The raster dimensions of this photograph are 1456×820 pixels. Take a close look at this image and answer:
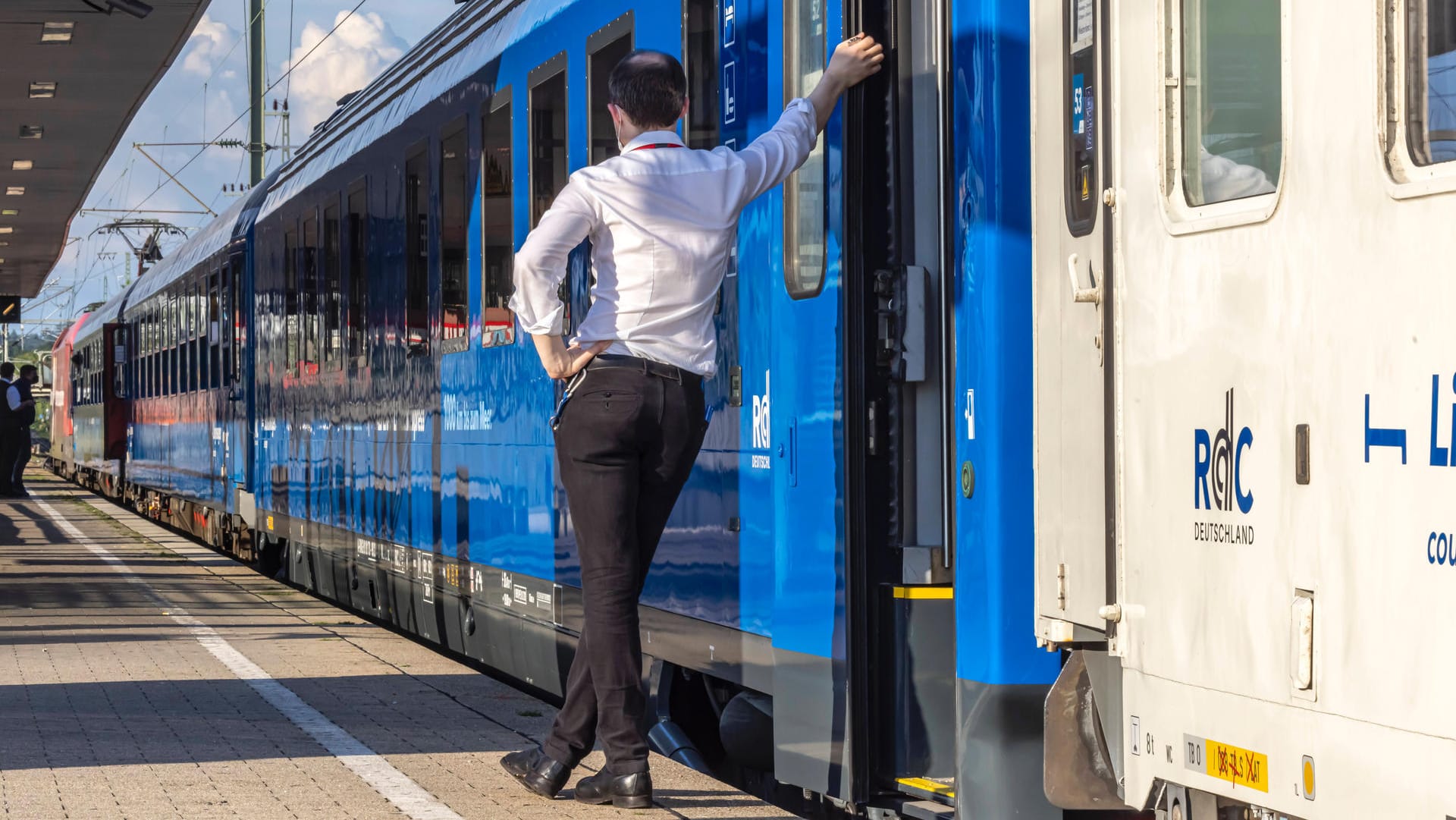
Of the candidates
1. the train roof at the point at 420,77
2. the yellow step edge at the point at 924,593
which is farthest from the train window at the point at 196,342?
the yellow step edge at the point at 924,593

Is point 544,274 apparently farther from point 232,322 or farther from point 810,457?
point 232,322

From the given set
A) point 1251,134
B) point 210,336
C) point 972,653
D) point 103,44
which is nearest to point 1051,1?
point 1251,134

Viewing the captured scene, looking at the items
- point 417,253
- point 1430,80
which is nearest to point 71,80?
point 417,253

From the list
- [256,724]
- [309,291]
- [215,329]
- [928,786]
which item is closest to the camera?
[928,786]

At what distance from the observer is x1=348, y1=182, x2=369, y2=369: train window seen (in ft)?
39.9

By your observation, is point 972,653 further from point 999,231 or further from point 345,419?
point 345,419

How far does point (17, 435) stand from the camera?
35375mm

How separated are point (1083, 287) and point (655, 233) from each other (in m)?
1.35

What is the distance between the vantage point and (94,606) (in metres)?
13.6

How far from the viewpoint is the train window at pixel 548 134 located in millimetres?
8008

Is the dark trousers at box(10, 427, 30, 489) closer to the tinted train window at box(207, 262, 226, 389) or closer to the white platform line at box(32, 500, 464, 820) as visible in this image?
the tinted train window at box(207, 262, 226, 389)

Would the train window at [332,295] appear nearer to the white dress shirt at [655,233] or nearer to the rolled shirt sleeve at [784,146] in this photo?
the white dress shirt at [655,233]

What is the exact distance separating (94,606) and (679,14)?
335 inches

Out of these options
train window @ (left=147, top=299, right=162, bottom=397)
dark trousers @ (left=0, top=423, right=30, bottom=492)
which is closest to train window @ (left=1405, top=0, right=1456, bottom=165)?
train window @ (left=147, top=299, right=162, bottom=397)
